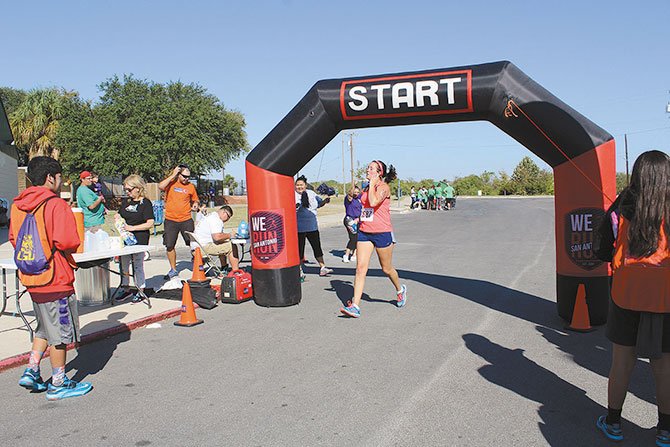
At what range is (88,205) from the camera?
9297 mm

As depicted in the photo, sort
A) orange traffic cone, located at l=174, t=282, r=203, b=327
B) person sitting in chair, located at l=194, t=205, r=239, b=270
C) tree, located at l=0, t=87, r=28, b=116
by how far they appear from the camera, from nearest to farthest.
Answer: orange traffic cone, located at l=174, t=282, r=203, b=327 < person sitting in chair, located at l=194, t=205, r=239, b=270 < tree, located at l=0, t=87, r=28, b=116

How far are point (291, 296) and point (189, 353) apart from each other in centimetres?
238

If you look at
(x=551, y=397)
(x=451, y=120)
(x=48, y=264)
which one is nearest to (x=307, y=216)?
(x=451, y=120)

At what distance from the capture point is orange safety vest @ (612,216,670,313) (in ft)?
11.4

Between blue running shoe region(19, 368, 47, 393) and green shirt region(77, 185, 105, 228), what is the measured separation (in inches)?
196

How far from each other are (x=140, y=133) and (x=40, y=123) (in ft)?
27.6

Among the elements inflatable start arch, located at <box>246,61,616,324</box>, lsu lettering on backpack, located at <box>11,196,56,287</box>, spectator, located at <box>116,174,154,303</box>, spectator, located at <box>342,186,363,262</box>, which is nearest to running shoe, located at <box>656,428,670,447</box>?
inflatable start arch, located at <box>246,61,616,324</box>

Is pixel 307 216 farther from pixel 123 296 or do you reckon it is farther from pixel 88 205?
pixel 88 205

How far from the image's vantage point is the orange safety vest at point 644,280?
11.4 feet

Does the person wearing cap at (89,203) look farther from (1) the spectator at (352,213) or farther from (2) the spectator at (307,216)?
(1) the spectator at (352,213)

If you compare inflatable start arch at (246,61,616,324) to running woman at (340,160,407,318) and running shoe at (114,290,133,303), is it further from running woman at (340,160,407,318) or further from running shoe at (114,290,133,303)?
running shoe at (114,290,133,303)

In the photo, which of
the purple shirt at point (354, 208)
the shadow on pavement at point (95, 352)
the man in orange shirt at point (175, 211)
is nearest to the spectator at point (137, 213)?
the man in orange shirt at point (175, 211)

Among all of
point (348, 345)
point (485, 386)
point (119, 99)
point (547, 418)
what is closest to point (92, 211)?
point (348, 345)

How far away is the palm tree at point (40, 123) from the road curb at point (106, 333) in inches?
1487
